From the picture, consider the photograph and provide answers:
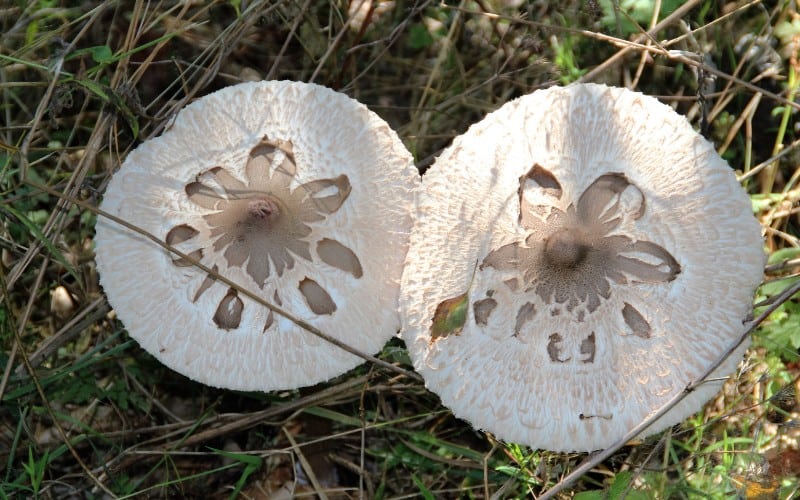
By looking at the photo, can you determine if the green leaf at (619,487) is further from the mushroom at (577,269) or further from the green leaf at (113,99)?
the green leaf at (113,99)

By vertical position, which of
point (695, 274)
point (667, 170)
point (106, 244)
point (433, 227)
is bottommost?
point (106, 244)

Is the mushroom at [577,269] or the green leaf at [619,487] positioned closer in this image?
the mushroom at [577,269]

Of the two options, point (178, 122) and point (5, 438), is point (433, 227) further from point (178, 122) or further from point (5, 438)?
point (5, 438)

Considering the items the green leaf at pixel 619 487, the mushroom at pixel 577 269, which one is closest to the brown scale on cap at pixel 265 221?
the mushroom at pixel 577 269

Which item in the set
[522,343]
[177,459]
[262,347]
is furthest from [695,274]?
[177,459]

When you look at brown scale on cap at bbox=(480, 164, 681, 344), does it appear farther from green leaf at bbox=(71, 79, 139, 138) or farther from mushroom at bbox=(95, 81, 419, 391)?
green leaf at bbox=(71, 79, 139, 138)

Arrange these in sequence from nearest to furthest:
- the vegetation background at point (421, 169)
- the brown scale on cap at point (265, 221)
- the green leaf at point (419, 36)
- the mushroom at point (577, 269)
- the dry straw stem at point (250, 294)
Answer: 1. the mushroom at point (577, 269)
2. the dry straw stem at point (250, 294)
3. the brown scale on cap at point (265, 221)
4. the vegetation background at point (421, 169)
5. the green leaf at point (419, 36)

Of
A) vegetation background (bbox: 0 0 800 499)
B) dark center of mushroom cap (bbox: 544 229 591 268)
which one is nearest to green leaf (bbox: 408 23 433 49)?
vegetation background (bbox: 0 0 800 499)
